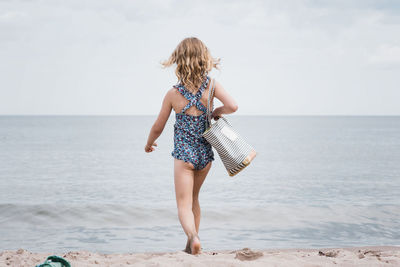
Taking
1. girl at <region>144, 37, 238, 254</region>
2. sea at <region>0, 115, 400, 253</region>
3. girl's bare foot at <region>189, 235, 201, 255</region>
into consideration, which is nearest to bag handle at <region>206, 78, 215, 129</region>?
girl at <region>144, 37, 238, 254</region>

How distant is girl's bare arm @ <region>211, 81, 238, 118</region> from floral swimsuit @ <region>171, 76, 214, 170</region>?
11 centimetres

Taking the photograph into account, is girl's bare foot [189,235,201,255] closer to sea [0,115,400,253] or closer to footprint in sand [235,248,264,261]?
footprint in sand [235,248,264,261]

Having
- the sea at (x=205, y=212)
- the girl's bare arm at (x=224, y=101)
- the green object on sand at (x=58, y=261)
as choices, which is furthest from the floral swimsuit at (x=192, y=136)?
the sea at (x=205, y=212)

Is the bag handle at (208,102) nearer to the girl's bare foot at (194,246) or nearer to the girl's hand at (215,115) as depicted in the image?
the girl's hand at (215,115)

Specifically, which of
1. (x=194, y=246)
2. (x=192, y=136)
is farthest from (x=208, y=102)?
(x=194, y=246)

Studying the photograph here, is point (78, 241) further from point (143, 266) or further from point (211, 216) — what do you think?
point (143, 266)

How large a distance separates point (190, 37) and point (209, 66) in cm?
31

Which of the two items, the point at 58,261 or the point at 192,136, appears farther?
the point at 192,136

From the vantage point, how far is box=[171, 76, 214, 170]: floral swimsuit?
155 inches

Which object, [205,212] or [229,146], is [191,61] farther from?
[205,212]

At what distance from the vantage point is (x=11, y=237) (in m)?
6.64

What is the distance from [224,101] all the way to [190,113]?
331 millimetres

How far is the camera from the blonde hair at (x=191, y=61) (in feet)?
12.5

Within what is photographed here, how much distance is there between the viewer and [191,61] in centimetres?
380
